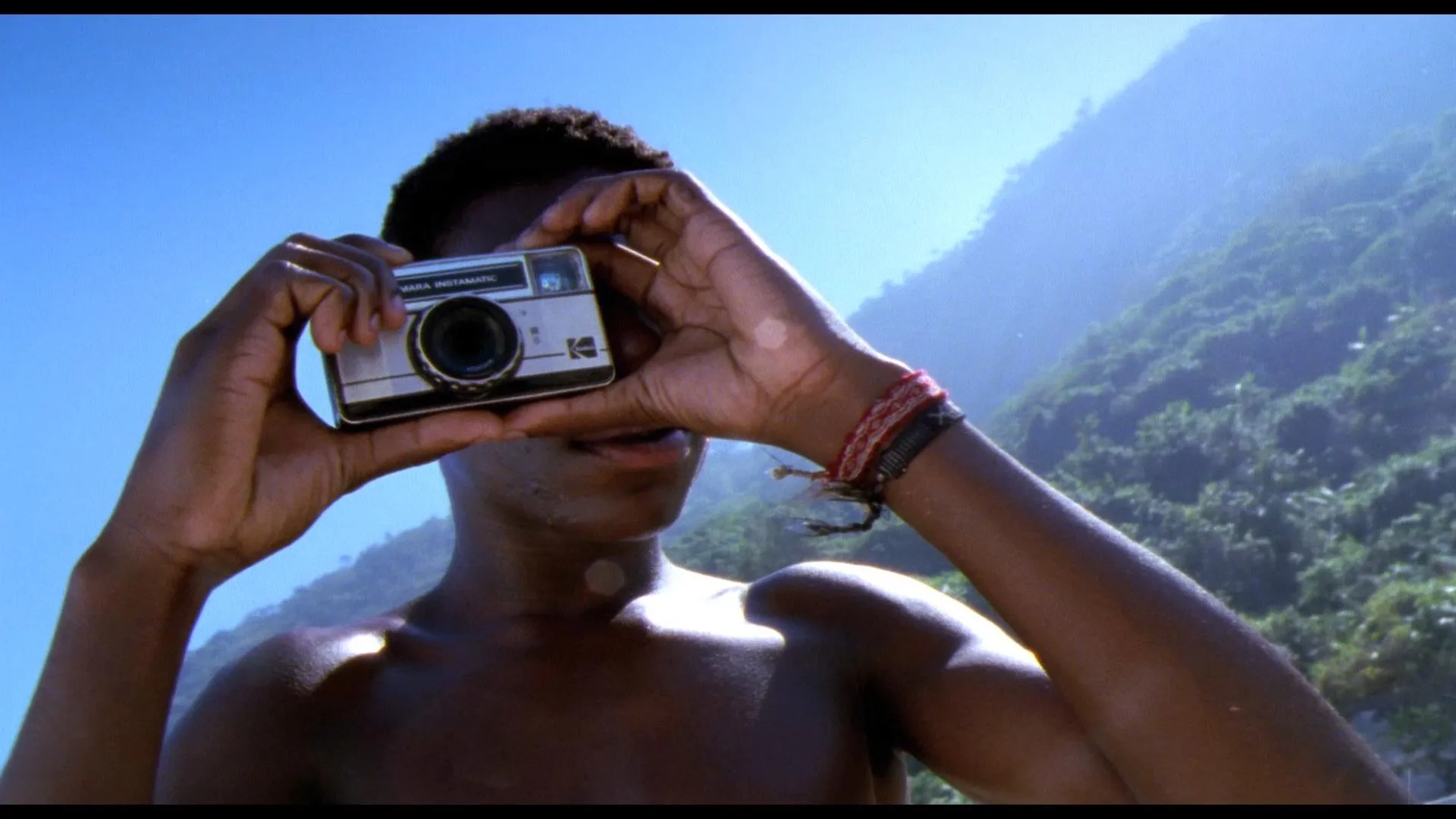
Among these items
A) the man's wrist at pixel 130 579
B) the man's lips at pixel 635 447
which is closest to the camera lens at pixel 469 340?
the man's lips at pixel 635 447

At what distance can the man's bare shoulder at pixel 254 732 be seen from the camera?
1612mm

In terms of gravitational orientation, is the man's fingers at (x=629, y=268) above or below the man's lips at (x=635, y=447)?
above

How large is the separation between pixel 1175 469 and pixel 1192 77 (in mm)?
66849

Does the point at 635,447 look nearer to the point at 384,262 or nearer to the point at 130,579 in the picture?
the point at 384,262

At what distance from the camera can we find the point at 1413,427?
46.6 feet

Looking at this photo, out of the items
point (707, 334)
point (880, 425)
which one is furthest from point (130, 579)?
point (880, 425)

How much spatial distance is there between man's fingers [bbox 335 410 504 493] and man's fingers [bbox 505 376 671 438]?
0.16ft

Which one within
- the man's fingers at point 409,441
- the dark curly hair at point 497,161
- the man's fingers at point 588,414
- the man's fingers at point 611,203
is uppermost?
the dark curly hair at point 497,161

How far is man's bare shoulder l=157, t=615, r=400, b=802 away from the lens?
5.29 ft

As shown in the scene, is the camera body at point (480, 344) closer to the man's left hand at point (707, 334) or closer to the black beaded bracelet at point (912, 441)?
the man's left hand at point (707, 334)

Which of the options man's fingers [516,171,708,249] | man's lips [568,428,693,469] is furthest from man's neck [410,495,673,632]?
man's fingers [516,171,708,249]

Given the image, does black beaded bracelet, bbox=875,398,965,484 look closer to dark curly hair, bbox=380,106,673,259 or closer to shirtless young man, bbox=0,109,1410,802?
shirtless young man, bbox=0,109,1410,802

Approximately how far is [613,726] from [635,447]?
51 cm

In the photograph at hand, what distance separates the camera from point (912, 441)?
1459 millimetres
